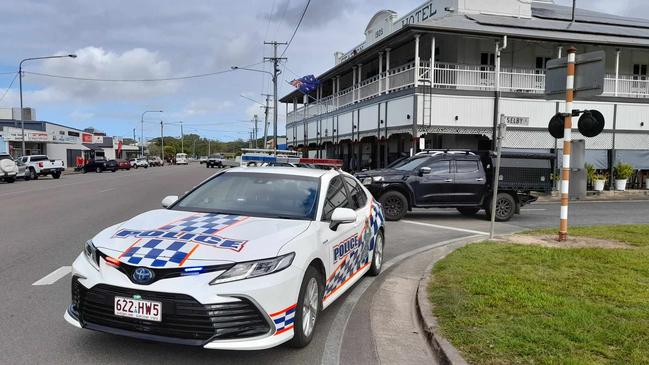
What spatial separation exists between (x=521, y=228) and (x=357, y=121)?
50.2 feet

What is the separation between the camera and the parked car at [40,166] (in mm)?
36219

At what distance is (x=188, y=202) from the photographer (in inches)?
210

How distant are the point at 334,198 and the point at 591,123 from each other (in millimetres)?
5843

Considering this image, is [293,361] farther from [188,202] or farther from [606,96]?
[606,96]

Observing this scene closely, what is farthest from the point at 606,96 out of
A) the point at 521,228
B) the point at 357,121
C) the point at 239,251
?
the point at 239,251

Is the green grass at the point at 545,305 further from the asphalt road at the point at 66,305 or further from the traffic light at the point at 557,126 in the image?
the traffic light at the point at 557,126

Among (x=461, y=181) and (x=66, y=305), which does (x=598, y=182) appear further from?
(x=66, y=305)

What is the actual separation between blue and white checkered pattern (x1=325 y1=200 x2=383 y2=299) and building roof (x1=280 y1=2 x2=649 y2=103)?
598 inches

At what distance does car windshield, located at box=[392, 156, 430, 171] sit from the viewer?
Result: 13.7 metres

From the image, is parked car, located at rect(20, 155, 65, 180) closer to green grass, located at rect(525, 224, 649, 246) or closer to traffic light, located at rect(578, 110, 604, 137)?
green grass, located at rect(525, 224, 649, 246)

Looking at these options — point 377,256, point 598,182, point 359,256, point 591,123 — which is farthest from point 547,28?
point 359,256

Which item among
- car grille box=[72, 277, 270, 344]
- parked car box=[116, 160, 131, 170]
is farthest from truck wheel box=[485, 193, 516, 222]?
parked car box=[116, 160, 131, 170]

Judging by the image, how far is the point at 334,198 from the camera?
17.9ft

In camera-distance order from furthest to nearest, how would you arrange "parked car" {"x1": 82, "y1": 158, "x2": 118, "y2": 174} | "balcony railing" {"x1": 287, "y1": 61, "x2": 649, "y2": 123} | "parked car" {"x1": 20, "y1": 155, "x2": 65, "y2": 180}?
"parked car" {"x1": 82, "y1": 158, "x2": 118, "y2": 174}
"parked car" {"x1": 20, "y1": 155, "x2": 65, "y2": 180}
"balcony railing" {"x1": 287, "y1": 61, "x2": 649, "y2": 123}
